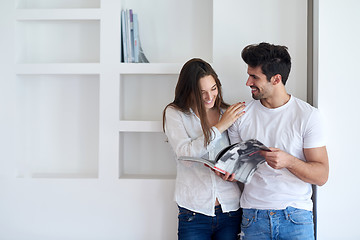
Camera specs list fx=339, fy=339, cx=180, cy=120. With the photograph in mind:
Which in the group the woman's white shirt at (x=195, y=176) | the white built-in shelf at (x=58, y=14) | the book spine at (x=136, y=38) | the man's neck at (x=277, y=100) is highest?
the white built-in shelf at (x=58, y=14)

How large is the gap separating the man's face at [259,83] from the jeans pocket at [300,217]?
0.58 metres

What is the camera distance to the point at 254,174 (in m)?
1.74

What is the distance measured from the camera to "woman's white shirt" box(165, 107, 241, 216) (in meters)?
→ 1.66

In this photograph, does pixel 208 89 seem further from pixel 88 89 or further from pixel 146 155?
pixel 88 89

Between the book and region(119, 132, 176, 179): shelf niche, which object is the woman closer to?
the book

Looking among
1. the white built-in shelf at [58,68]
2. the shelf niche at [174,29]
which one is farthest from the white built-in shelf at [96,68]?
the shelf niche at [174,29]

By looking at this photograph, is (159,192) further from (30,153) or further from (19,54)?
(19,54)

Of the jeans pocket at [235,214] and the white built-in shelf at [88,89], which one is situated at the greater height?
the white built-in shelf at [88,89]

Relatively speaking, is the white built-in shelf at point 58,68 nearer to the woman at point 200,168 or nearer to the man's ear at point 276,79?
the woman at point 200,168

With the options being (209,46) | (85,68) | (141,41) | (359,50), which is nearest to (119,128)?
(85,68)

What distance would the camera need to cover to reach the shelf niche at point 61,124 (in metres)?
2.25

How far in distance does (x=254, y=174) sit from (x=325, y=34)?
843 millimetres

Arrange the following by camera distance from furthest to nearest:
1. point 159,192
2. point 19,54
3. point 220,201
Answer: point 19,54
point 159,192
point 220,201

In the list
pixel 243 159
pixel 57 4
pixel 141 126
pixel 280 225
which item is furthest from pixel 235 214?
pixel 57 4
